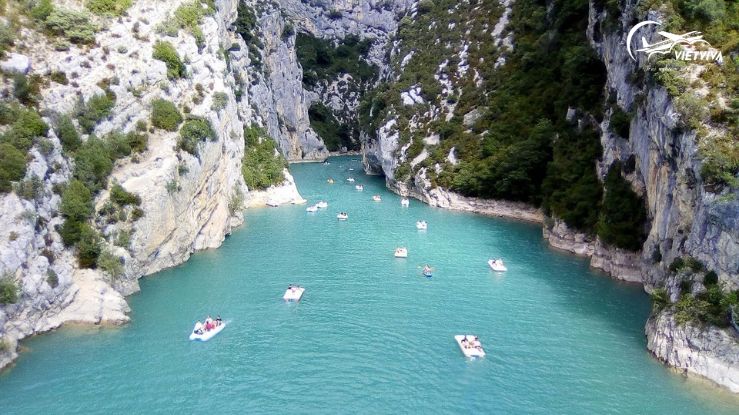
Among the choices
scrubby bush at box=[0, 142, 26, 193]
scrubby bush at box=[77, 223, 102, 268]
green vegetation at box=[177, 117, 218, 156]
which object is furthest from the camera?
green vegetation at box=[177, 117, 218, 156]

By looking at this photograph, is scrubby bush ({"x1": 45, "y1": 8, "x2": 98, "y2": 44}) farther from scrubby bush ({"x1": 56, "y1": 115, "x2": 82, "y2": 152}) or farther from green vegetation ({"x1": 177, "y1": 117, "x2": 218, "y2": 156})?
green vegetation ({"x1": 177, "y1": 117, "x2": 218, "y2": 156})

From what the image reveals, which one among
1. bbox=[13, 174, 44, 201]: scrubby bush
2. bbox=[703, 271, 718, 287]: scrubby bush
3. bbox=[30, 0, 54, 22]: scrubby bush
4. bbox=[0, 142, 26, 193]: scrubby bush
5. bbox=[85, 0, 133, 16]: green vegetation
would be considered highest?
bbox=[85, 0, 133, 16]: green vegetation

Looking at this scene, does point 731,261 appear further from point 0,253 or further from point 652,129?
point 0,253

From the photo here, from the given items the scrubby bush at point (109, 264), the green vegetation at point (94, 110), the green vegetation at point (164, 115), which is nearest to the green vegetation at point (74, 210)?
the scrubby bush at point (109, 264)

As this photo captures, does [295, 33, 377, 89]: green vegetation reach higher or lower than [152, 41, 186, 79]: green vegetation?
higher

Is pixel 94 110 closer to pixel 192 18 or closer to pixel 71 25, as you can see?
pixel 71 25

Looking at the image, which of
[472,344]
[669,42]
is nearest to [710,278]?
[472,344]

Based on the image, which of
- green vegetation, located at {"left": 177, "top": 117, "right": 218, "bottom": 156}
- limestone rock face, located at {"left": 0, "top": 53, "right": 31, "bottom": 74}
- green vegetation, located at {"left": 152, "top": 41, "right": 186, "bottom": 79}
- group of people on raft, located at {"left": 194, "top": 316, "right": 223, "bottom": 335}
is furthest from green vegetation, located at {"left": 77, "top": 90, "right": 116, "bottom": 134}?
group of people on raft, located at {"left": 194, "top": 316, "right": 223, "bottom": 335}

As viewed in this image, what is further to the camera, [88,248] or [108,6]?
[108,6]

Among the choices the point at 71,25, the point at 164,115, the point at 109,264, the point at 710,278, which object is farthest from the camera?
the point at 164,115
